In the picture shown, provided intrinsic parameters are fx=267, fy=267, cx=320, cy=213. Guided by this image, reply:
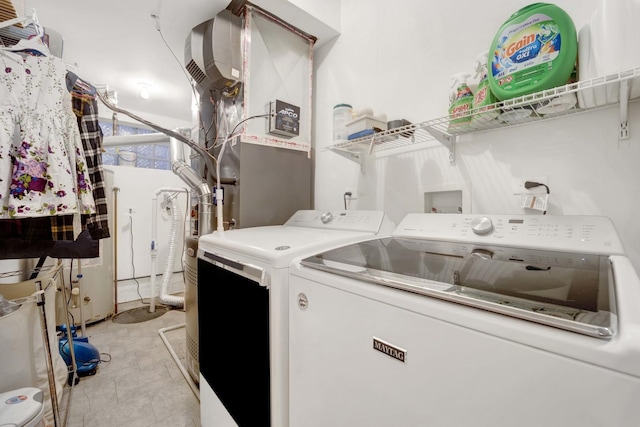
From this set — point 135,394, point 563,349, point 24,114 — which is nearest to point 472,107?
point 563,349

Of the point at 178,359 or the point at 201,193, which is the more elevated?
the point at 201,193

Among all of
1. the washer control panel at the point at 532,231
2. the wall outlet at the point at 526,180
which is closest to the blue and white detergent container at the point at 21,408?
the washer control panel at the point at 532,231

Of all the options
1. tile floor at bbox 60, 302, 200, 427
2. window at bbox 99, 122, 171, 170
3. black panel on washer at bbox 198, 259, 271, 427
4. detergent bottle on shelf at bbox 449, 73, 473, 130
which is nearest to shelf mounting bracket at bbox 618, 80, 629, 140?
detergent bottle on shelf at bbox 449, 73, 473, 130

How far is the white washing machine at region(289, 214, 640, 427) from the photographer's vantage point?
0.40 m

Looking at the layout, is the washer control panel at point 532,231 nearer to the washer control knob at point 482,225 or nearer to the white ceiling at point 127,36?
the washer control knob at point 482,225

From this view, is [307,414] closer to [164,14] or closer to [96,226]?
[96,226]

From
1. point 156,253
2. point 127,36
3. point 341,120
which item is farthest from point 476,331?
point 156,253

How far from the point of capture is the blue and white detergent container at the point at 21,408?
3.59 feet

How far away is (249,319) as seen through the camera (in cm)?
105

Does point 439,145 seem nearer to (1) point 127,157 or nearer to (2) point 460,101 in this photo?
(2) point 460,101

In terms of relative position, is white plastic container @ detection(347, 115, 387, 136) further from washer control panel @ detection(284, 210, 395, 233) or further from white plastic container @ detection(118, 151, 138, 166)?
white plastic container @ detection(118, 151, 138, 166)

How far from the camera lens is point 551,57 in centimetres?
91

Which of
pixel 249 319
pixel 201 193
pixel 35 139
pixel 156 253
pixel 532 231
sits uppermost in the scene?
pixel 35 139

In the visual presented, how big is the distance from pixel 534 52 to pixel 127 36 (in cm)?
309
